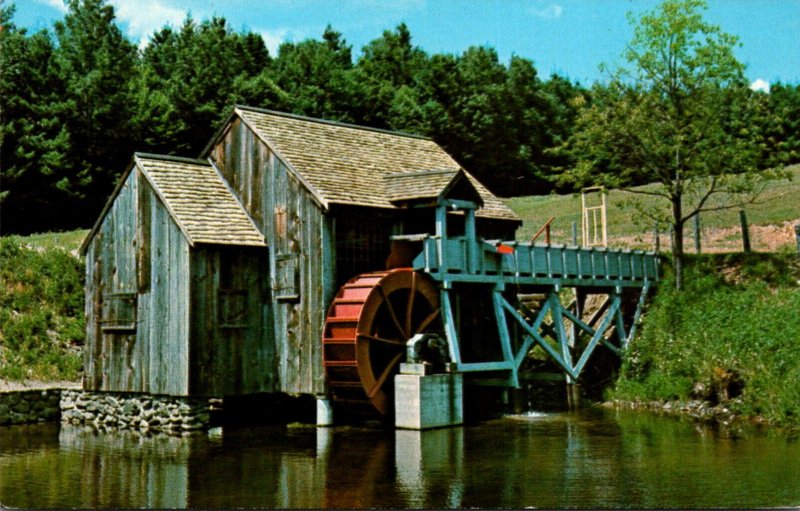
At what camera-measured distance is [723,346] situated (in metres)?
26.1

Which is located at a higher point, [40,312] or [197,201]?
[197,201]

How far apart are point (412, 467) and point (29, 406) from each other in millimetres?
12615

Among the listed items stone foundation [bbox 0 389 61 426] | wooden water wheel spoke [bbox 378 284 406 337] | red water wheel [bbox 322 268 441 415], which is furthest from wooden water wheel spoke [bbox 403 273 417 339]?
stone foundation [bbox 0 389 61 426]

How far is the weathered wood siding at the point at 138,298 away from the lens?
22812 mm

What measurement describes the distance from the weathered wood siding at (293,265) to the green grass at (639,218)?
47.9 feet

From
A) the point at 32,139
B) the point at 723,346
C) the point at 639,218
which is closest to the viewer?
the point at 723,346

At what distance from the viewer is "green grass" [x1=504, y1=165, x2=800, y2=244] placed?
41.8 metres

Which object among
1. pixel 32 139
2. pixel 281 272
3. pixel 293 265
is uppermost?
pixel 32 139

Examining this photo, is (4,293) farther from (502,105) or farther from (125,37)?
(502,105)

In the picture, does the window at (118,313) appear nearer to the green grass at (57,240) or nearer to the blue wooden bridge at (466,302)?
the blue wooden bridge at (466,302)

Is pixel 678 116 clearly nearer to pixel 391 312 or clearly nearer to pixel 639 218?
pixel 639 218

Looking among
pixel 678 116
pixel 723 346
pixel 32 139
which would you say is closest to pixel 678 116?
pixel 678 116

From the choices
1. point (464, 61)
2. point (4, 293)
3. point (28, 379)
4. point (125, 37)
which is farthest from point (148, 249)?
point (464, 61)

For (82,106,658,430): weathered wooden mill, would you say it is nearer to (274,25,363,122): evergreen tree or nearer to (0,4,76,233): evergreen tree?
(0,4,76,233): evergreen tree
